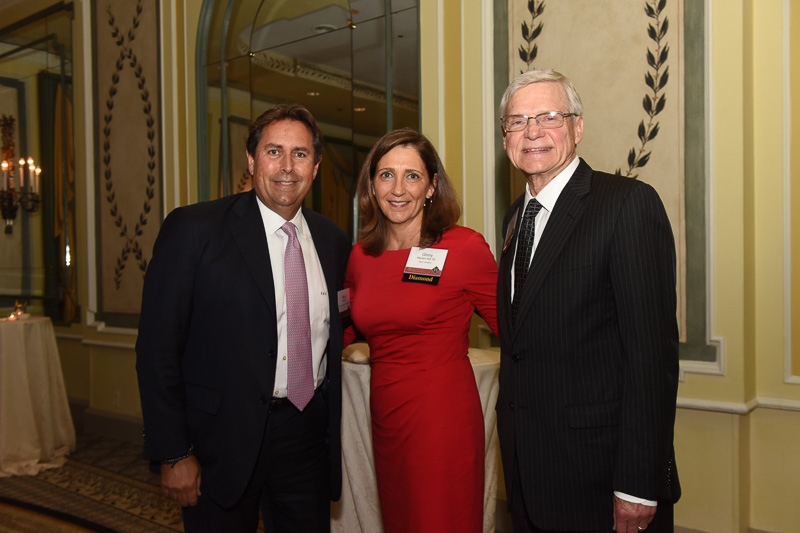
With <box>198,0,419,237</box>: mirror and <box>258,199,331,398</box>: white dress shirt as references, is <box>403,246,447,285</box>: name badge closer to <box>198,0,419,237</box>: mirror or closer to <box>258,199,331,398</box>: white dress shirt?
<box>258,199,331,398</box>: white dress shirt

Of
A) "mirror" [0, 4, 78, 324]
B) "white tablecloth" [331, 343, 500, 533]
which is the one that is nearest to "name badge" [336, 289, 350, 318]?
"white tablecloth" [331, 343, 500, 533]

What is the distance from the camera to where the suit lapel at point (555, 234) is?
1431mm

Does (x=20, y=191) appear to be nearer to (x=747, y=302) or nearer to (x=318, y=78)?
(x=318, y=78)

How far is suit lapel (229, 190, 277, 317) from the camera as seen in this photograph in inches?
70.3

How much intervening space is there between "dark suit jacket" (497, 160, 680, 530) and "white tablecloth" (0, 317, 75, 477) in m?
4.21

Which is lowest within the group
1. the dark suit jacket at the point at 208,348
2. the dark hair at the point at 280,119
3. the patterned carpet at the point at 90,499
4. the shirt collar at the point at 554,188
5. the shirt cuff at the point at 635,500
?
the patterned carpet at the point at 90,499

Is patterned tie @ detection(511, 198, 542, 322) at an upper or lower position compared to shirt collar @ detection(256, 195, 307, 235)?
lower

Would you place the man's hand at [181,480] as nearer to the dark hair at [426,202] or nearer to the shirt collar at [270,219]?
the shirt collar at [270,219]

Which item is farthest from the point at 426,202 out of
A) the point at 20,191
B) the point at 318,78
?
the point at 20,191

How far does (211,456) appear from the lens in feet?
5.80

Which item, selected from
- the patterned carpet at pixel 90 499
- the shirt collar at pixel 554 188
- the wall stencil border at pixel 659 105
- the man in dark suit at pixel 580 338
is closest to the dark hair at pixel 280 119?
the man in dark suit at pixel 580 338

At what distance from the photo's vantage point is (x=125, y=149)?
17.3 ft

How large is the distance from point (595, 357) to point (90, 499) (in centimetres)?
357

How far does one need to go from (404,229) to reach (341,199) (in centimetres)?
220
